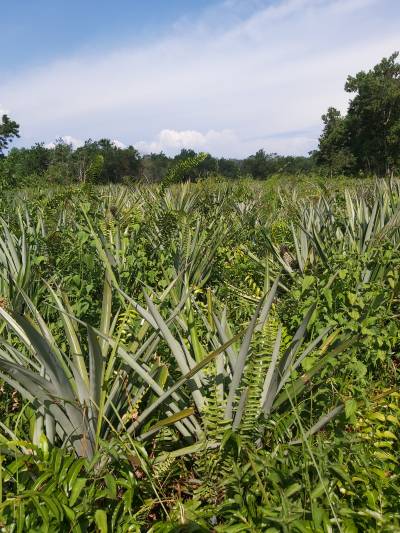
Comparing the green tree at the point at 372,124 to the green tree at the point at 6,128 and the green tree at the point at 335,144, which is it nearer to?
the green tree at the point at 335,144

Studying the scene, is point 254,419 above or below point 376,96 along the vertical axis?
below

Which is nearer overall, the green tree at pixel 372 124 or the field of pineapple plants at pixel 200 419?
the field of pineapple plants at pixel 200 419

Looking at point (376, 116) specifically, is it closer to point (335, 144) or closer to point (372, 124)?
point (372, 124)

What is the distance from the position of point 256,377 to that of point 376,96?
37987 millimetres

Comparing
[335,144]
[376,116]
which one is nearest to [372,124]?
[376,116]

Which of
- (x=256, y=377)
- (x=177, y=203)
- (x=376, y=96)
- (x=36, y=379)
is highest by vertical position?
(x=376, y=96)

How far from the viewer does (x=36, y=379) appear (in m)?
1.53

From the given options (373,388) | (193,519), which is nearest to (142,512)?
(193,519)

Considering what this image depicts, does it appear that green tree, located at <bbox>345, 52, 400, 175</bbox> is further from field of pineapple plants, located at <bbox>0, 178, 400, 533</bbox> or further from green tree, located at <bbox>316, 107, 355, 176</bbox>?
field of pineapple plants, located at <bbox>0, 178, 400, 533</bbox>

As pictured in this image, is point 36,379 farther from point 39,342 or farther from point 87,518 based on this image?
point 87,518

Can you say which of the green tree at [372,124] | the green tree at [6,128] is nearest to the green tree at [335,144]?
the green tree at [372,124]

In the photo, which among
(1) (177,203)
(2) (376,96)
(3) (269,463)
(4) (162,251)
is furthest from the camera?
(2) (376,96)

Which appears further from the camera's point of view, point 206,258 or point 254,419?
point 206,258

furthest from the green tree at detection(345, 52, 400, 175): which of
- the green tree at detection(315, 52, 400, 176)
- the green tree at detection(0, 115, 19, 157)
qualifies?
the green tree at detection(0, 115, 19, 157)
